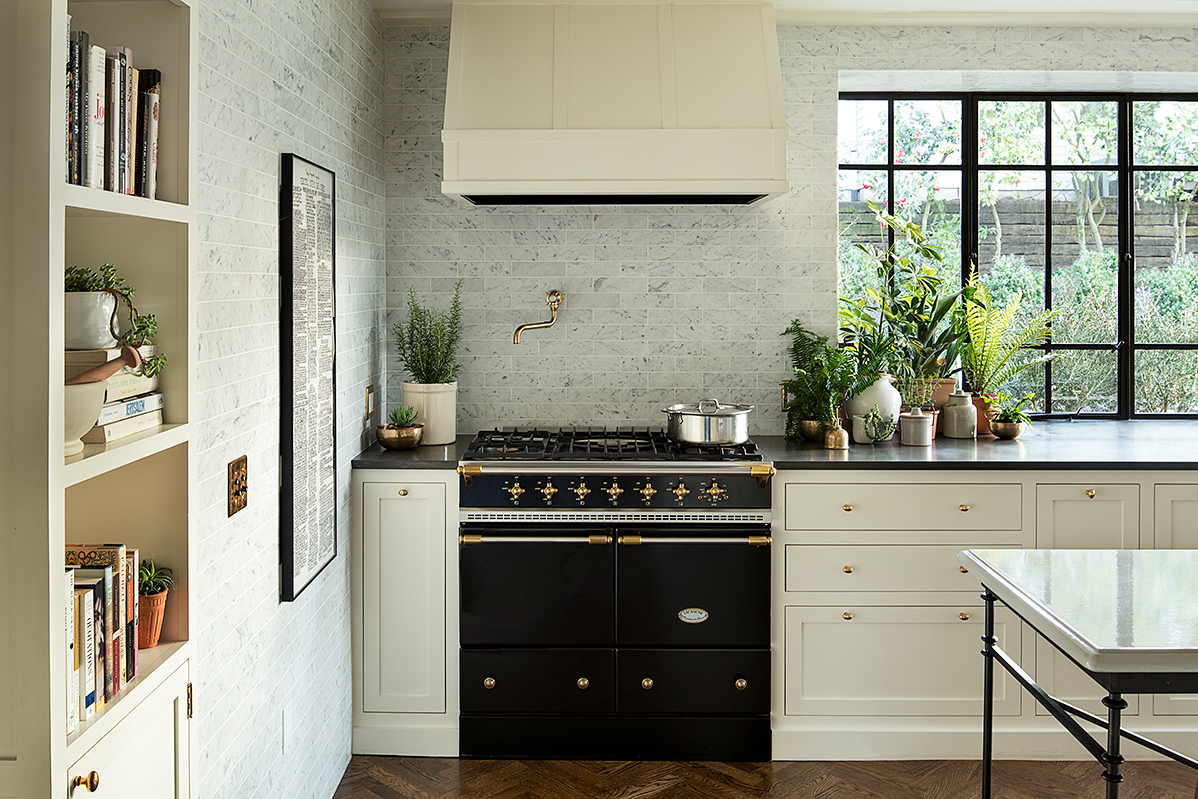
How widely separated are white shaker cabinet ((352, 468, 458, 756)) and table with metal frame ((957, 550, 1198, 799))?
1771mm

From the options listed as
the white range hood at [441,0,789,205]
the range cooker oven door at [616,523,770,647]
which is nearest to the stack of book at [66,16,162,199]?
the white range hood at [441,0,789,205]

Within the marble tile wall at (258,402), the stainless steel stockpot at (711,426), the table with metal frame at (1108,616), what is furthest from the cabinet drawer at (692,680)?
the marble tile wall at (258,402)

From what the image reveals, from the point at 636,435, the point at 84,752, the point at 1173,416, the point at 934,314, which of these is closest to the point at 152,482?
the point at 84,752

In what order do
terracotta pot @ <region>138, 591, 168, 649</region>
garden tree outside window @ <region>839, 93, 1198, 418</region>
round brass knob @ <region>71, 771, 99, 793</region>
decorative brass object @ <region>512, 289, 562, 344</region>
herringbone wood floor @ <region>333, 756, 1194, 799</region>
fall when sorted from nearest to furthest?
round brass knob @ <region>71, 771, 99, 793</region> → terracotta pot @ <region>138, 591, 168, 649</region> → herringbone wood floor @ <region>333, 756, 1194, 799</region> → decorative brass object @ <region>512, 289, 562, 344</region> → garden tree outside window @ <region>839, 93, 1198, 418</region>

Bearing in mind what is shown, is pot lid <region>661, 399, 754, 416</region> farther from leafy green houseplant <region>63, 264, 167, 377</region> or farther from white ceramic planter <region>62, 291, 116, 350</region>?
white ceramic planter <region>62, 291, 116, 350</region>

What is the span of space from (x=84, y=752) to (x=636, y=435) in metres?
2.57

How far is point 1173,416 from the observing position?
13.9 feet

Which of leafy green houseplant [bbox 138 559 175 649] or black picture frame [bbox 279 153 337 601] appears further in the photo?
black picture frame [bbox 279 153 337 601]

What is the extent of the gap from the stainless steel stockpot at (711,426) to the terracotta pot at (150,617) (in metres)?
2.10

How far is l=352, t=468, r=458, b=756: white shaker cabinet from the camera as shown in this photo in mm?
3264

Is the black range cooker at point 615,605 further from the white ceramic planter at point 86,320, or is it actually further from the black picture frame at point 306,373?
the white ceramic planter at point 86,320

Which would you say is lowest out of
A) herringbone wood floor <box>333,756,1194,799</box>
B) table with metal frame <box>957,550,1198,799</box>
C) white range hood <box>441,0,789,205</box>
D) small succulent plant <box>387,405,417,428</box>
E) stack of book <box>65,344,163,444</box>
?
herringbone wood floor <box>333,756,1194,799</box>

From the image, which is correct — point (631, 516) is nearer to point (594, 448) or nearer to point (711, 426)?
point (594, 448)

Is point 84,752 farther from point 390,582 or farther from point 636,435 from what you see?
point 636,435
